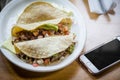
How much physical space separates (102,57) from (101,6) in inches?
11.1

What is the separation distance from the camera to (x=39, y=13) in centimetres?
96

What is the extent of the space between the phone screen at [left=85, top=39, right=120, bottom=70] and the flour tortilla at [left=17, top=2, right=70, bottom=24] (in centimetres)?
19

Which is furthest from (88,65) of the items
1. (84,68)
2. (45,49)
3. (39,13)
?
(39,13)

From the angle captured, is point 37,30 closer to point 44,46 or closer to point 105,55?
point 44,46

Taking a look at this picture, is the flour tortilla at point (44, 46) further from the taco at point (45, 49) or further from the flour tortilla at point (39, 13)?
the flour tortilla at point (39, 13)

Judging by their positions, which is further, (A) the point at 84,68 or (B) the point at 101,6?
(B) the point at 101,6

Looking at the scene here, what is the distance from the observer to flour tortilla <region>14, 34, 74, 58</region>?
0.84 meters

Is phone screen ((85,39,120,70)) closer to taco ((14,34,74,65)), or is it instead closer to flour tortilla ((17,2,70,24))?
taco ((14,34,74,65))

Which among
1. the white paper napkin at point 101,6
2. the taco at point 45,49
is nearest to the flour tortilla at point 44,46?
the taco at point 45,49

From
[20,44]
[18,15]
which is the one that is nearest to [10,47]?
[20,44]

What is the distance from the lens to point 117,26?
1.03 metres

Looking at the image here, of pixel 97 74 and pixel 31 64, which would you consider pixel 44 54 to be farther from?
pixel 97 74

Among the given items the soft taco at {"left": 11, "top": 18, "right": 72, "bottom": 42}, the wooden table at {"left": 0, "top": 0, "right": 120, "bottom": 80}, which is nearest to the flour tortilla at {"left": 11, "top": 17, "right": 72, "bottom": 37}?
the soft taco at {"left": 11, "top": 18, "right": 72, "bottom": 42}

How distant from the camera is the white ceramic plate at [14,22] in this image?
2.66 feet
